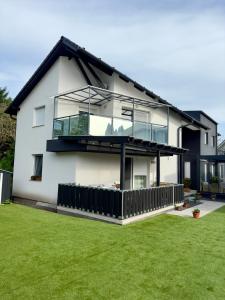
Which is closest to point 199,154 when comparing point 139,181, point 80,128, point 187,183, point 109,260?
point 187,183

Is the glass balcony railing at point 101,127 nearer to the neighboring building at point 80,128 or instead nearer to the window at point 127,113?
the neighboring building at point 80,128

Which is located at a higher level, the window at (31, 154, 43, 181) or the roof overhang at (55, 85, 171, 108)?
the roof overhang at (55, 85, 171, 108)

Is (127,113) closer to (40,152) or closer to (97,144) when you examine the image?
(97,144)

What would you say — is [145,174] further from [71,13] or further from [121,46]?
[71,13]

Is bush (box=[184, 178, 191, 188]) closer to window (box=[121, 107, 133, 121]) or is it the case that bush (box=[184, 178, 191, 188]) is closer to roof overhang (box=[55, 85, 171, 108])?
window (box=[121, 107, 133, 121])

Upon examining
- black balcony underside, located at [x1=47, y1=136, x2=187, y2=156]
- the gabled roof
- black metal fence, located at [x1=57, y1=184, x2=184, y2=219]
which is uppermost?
the gabled roof

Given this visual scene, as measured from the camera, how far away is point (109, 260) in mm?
6016

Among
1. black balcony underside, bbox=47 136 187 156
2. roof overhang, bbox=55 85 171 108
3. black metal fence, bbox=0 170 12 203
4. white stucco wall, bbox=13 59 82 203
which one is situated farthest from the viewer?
black metal fence, bbox=0 170 12 203

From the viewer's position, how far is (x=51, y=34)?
49.6ft

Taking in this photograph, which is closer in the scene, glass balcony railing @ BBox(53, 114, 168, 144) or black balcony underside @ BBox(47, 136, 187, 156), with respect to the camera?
black balcony underside @ BBox(47, 136, 187, 156)

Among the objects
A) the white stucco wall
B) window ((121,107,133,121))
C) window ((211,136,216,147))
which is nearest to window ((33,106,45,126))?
the white stucco wall

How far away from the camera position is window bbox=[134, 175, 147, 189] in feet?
52.2

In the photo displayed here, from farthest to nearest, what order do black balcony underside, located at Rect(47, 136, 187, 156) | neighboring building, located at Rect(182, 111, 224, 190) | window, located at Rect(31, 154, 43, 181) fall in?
1. neighboring building, located at Rect(182, 111, 224, 190)
2. window, located at Rect(31, 154, 43, 181)
3. black balcony underside, located at Rect(47, 136, 187, 156)

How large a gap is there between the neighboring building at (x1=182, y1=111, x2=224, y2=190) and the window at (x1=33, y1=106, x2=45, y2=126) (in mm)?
12535
